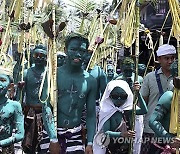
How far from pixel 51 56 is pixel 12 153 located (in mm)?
977

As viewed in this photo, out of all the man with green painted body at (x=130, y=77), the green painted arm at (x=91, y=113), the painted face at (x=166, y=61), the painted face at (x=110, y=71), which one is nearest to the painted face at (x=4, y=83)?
the green painted arm at (x=91, y=113)

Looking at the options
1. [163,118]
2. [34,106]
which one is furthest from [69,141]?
[34,106]

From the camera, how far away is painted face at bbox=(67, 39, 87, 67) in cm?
454

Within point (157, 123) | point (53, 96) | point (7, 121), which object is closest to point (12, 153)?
point (7, 121)

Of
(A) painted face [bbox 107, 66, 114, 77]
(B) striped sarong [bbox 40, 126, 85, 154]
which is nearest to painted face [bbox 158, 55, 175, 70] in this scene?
(B) striped sarong [bbox 40, 126, 85, 154]

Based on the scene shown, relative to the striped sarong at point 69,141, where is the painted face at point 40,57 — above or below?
above

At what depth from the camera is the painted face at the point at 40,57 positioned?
19.6 feet

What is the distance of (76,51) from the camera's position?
4543mm

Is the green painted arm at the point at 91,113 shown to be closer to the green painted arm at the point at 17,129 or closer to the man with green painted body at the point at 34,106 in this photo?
the green painted arm at the point at 17,129

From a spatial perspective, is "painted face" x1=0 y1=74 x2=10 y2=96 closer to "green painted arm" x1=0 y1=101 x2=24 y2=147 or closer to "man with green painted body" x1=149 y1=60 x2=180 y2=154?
"green painted arm" x1=0 y1=101 x2=24 y2=147

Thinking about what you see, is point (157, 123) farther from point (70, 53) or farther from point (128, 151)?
point (70, 53)

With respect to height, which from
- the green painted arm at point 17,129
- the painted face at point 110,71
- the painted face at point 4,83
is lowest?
the green painted arm at point 17,129

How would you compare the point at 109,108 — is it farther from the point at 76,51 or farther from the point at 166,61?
the point at 166,61

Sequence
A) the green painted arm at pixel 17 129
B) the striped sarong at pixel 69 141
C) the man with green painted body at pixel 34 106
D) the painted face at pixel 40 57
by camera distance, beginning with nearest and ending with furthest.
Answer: the green painted arm at pixel 17 129, the striped sarong at pixel 69 141, the man with green painted body at pixel 34 106, the painted face at pixel 40 57
